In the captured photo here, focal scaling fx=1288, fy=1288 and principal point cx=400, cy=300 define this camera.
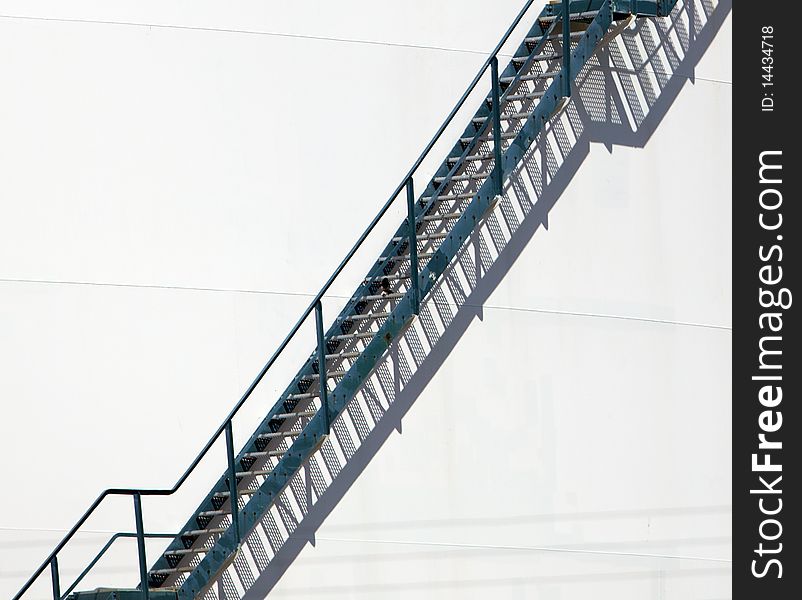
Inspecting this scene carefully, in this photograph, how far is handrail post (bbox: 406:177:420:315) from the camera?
9.52 metres

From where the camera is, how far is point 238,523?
938 cm

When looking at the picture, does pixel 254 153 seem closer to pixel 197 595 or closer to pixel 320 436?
pixel 320 436

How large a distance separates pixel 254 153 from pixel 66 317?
190 centimetres

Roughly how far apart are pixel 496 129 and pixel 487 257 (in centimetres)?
106

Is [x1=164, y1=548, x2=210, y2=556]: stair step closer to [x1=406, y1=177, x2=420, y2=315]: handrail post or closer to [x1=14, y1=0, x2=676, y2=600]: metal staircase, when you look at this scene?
[x1=14, y1=0, x2=676, y2=600]: metal staircase

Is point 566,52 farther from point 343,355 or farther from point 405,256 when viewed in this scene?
point 343,355

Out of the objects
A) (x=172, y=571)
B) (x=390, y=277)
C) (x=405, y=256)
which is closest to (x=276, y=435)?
(x=172, y=571)

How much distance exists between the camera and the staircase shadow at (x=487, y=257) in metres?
9.90

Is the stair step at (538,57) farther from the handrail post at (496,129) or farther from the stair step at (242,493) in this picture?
the stair step at (242,493)

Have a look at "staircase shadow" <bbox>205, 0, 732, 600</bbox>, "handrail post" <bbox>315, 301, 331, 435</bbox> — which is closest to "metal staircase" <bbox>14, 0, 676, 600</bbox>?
"handrail post" <bbox>315, 301, 331, 435</bbox>

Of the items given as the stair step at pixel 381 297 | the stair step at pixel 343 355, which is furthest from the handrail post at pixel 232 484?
the stair step at pixel 381 297

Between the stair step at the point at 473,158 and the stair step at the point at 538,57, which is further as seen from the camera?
the stair step at the point at 538,57

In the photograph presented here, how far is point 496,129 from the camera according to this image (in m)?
9.73

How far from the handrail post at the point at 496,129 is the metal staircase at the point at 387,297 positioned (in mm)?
11
